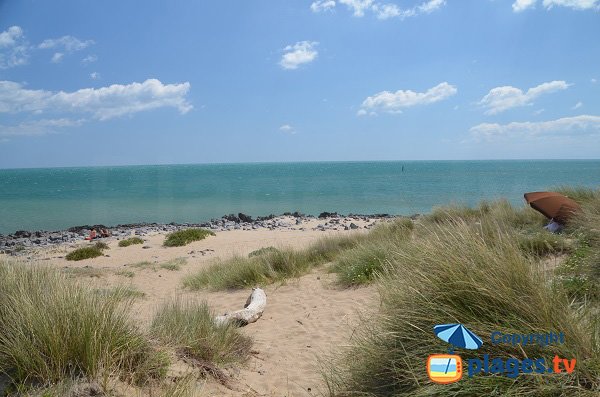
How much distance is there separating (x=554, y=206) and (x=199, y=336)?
28.9 feet

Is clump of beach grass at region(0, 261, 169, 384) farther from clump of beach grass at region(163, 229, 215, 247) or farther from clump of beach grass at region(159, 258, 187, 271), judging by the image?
clump of beach grass at region(163, 229, 215, 247)

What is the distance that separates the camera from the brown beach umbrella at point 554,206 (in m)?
9.21

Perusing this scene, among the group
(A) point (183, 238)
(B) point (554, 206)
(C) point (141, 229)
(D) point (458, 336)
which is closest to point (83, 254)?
(A) point (183, 238)

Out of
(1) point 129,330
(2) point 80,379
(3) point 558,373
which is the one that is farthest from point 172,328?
(3) point 558,373

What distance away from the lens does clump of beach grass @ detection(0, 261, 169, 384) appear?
10.8 ft

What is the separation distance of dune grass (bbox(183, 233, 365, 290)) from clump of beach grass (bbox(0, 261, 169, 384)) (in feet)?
19.6

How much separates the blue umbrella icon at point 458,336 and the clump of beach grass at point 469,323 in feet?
0.27

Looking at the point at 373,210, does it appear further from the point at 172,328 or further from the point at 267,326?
the point at 172,328

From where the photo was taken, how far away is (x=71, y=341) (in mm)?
3414

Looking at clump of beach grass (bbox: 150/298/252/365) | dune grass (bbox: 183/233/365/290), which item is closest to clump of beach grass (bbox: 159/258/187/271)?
dune grass (bbox: 183/233/365/290)

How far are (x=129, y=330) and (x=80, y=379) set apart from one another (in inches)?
25.5

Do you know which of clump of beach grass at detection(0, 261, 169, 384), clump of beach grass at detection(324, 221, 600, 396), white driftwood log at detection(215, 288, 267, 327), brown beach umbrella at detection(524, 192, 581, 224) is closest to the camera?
clump of beach grass at detection(324, 221, 600, 396)

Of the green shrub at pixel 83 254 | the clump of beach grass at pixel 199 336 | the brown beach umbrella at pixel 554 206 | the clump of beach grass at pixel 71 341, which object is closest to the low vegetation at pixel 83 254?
the green shrub at pixel 83 254

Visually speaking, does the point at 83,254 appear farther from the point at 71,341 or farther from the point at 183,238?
the point at 71,341
